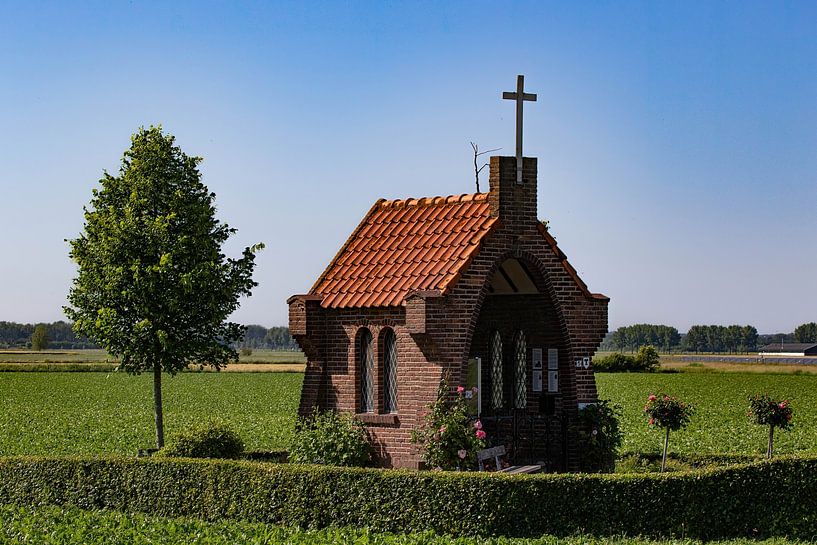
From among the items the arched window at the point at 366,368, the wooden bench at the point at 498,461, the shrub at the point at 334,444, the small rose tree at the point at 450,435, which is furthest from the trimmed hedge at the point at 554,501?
the arched window at the point at 366,368

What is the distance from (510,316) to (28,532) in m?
10.7

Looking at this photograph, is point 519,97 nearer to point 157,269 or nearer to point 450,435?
point 450,435

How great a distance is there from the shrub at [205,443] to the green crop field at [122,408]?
469 inches

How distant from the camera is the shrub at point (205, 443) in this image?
21922mm

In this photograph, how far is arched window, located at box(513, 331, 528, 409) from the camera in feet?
78.8

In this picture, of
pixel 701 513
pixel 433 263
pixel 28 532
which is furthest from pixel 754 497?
pixel 28 532

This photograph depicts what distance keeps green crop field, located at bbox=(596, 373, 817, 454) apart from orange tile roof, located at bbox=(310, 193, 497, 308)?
8166 millimetres

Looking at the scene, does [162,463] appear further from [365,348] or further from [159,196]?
[159,196]

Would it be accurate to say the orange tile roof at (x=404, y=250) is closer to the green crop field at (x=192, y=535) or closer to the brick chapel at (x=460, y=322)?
the brick chapel at (x=460, y=322)

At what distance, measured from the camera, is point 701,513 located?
1742 centimetres

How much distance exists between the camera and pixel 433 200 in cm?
2417

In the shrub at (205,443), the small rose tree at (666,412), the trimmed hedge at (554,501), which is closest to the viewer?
the trimmed hedge at (554,501)

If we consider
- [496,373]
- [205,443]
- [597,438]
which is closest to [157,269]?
[205,443]

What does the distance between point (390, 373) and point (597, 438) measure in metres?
4.29
